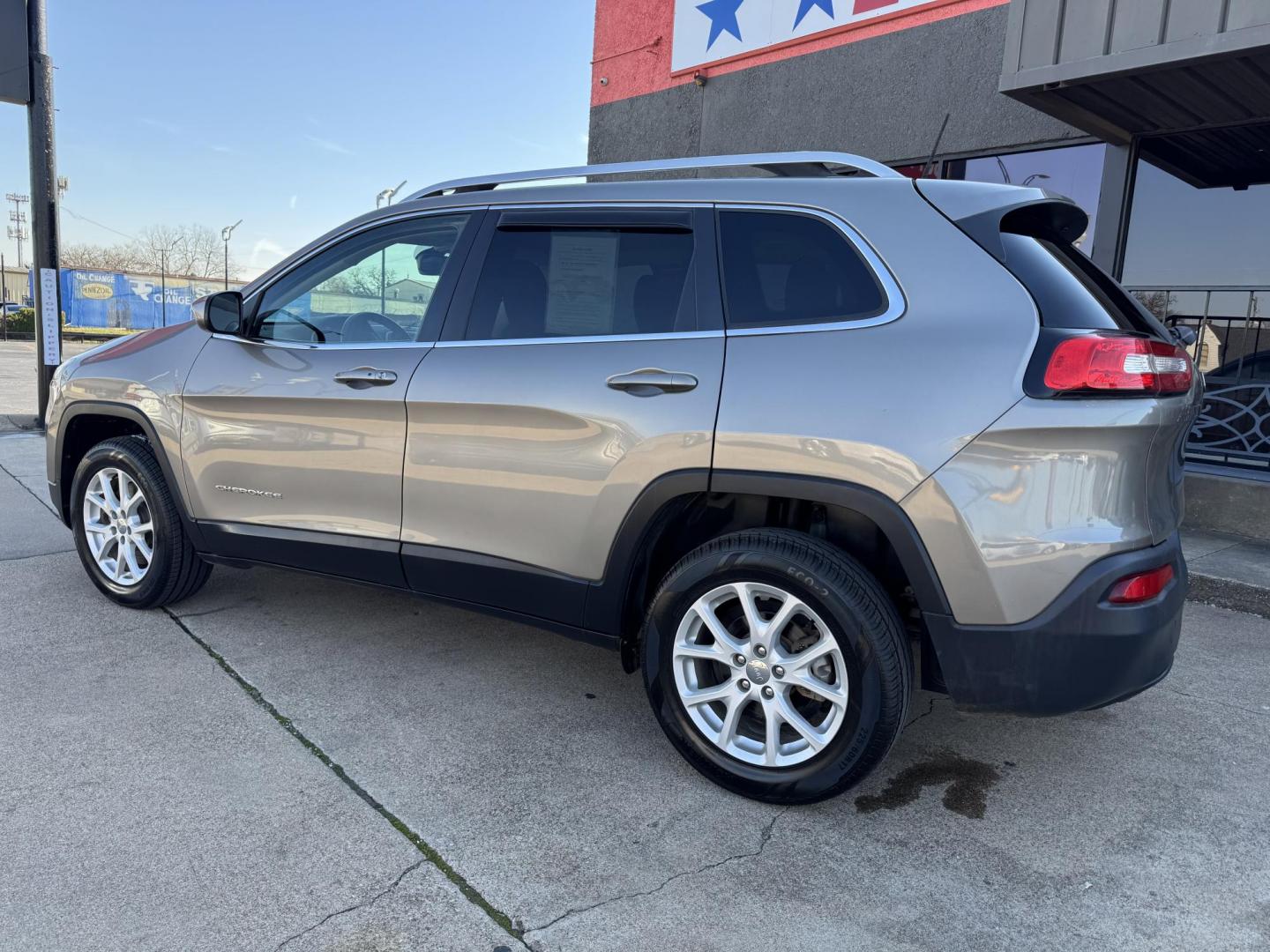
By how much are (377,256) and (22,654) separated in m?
2.09

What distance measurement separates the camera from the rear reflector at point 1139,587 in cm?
230

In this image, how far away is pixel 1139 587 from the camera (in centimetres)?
235

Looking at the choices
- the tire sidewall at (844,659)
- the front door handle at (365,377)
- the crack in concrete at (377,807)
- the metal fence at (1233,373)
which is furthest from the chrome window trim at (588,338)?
the metal fence at (1233,373)

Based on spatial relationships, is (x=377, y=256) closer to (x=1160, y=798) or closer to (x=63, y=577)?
(x=63, y=577)

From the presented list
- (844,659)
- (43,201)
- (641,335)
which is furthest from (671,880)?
(43,201)

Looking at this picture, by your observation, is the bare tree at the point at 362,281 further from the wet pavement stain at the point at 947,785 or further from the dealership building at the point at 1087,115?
the dealership building at the point at 1087,115

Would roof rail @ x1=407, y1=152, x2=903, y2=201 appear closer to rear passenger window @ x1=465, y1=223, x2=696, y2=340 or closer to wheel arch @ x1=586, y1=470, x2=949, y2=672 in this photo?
rear passenger window @ x1=465, y1=223, x2=696, y2=340

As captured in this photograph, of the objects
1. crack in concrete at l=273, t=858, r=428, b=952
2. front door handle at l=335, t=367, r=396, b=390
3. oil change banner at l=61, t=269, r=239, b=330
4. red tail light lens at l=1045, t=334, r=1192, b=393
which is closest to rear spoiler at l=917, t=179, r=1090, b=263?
red tail light lens at l=1045, t=334, r=1192, b=393

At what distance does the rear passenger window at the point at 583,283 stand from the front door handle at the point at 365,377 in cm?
34

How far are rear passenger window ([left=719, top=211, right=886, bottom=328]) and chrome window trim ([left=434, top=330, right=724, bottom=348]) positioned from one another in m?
0.11

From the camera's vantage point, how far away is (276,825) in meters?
2.44

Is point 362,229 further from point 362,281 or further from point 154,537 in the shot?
point 154,537

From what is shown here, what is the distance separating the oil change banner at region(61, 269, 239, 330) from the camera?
30.6 metres

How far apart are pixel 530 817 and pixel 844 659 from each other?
3.22 ft
